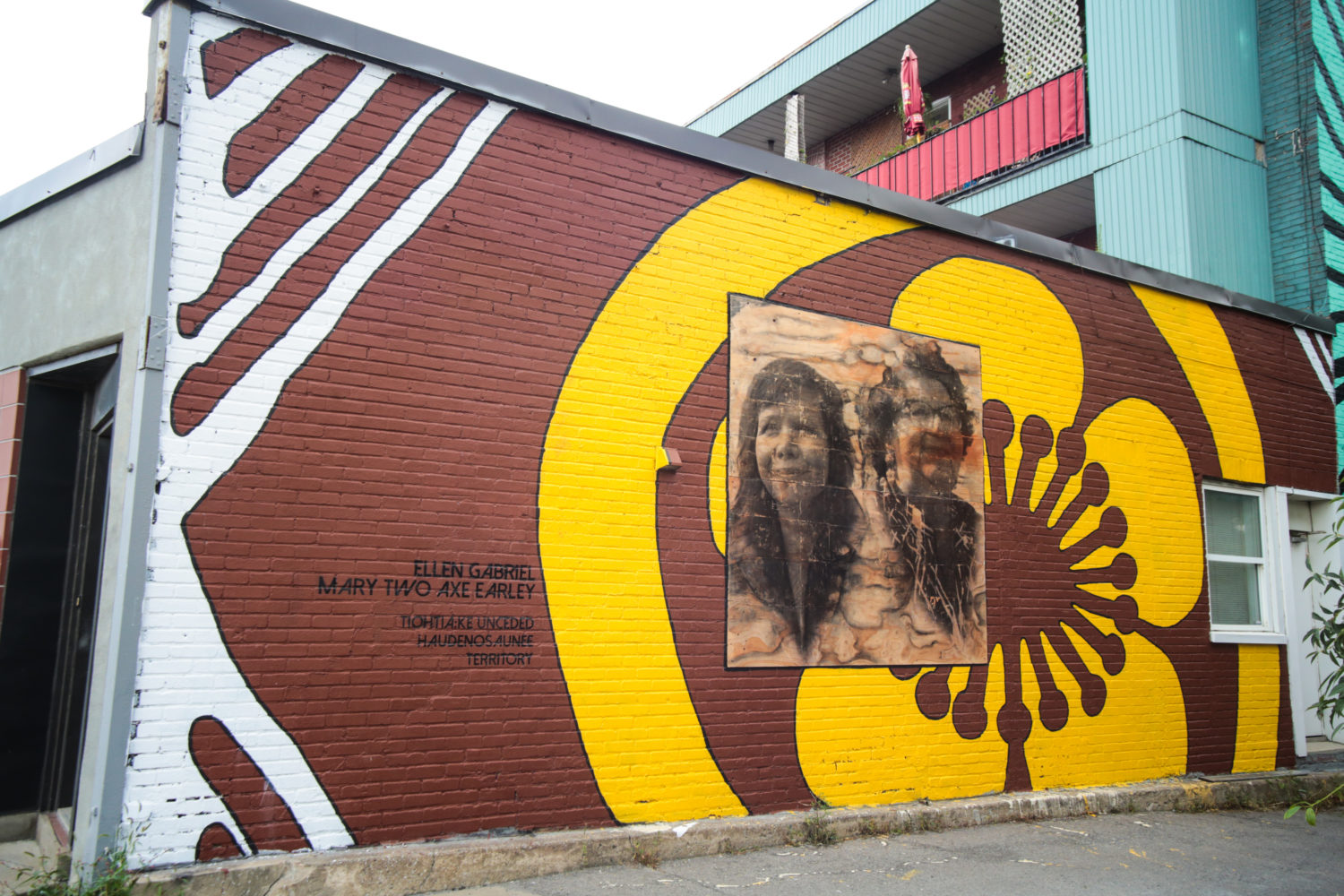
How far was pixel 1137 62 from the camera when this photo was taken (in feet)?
39.9

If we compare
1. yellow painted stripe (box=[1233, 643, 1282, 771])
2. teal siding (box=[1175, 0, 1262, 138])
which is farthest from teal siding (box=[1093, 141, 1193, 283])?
yellow painted stripe (box=[1233, 643, 1282, 771])

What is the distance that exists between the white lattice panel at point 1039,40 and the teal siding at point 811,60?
4.40 feet

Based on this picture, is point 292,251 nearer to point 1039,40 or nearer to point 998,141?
point 998,141

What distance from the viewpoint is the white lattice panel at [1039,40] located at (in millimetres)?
12969

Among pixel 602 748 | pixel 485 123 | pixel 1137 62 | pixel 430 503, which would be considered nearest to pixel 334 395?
pixel 430 503

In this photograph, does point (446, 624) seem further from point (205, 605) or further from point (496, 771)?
point (205, 605)

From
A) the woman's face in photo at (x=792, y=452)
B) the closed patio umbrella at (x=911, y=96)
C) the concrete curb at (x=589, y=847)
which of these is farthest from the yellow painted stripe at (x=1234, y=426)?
the closed patio umbrella at (x=911, y=96)

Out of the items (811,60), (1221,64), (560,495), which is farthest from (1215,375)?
(811,60)

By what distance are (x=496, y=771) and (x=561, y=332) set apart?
9.05 feet

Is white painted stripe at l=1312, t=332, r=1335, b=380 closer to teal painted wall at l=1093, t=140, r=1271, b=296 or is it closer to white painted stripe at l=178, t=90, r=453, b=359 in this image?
teal painted wall at l=1093, t=140, r=1271, b=296

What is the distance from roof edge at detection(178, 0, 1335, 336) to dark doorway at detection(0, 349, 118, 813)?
2454 mm

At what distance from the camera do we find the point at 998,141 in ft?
45.2

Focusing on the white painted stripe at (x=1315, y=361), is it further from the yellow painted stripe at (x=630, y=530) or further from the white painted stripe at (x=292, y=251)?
the white painted stripe at (x=292, y=251)

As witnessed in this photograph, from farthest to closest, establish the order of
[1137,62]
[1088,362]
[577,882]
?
[1137,62] → [1088,362] → [577,882]
